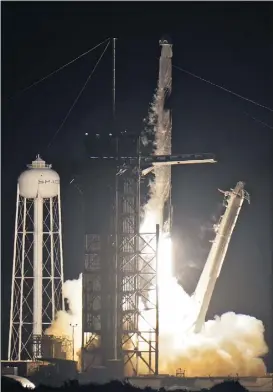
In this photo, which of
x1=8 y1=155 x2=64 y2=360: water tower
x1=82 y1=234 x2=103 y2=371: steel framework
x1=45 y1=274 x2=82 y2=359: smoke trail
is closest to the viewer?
x1=82 y1=234 x2=103 y2=371: steel framework

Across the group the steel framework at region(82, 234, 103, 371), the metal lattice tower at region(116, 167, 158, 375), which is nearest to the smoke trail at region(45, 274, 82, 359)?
the metal lattice tower at region(116, 167, 158, 375)

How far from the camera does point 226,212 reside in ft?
174

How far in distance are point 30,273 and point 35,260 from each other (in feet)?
3.20

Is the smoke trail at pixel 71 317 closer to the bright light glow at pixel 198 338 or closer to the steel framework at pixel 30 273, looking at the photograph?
the steel framework at pixel 30 273

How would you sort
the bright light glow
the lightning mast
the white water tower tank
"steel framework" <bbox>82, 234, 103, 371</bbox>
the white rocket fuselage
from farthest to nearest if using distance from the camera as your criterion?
the white water tower tank → the white rocket fuselage → the bright light glow → the lightning mast → "steel framework" <bbox>82, 234, 103, 371</bbox>

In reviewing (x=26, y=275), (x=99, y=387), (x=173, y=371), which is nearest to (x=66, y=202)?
(x=26, y=275)

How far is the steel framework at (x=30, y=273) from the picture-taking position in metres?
55.3

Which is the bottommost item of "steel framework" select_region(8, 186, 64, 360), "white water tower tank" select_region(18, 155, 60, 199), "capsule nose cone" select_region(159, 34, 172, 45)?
"steel framework" select_region(8, 186, 64, 360)

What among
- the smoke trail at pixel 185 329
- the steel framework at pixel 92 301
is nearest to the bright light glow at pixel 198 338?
the smoke trail at pixel 185 329

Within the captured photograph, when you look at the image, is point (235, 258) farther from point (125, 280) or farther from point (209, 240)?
point (125, 280)

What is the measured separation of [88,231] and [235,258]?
6693mm

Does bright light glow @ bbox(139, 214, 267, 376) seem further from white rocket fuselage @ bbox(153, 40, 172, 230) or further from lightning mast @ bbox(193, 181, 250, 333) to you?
white rocket fuselage @ bbox(153, 40, 172, 230)

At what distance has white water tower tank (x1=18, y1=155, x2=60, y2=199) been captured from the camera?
180ft

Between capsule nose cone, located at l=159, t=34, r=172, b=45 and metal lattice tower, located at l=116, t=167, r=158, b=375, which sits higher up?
capsule nose cone, located at l=159, t=34, r=172, b=45
